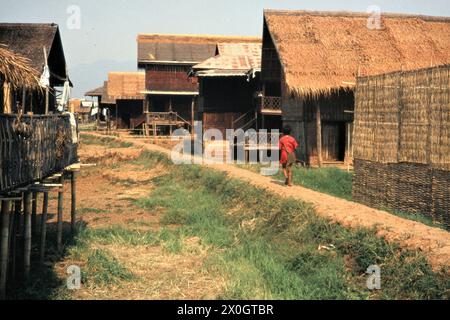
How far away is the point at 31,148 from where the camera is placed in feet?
26.3

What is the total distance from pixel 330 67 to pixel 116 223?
10.0 m

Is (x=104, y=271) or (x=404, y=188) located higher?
(x=404, y=188)

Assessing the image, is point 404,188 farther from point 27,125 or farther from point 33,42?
point 33,42

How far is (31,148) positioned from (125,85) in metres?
37.0

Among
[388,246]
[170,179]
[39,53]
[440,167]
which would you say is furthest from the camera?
[170,179]

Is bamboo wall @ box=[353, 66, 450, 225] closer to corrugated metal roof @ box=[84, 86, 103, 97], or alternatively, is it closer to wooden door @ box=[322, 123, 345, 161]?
wooden door @ box=[322, 123, 345, 161]

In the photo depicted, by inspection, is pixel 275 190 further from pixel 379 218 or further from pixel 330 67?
pixel 330 67

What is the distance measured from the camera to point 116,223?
12.4 metres

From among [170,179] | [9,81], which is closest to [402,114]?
[9,81]

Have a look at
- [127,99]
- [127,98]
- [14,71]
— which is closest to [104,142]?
[127,98]

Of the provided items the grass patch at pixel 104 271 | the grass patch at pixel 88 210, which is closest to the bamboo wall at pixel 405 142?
the grass patch at pixel 104 271

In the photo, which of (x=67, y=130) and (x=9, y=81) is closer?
(x=9, y=81)

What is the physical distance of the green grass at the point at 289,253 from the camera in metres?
6.89

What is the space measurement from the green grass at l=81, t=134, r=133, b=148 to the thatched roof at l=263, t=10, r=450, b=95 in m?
12.8
